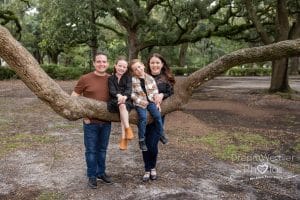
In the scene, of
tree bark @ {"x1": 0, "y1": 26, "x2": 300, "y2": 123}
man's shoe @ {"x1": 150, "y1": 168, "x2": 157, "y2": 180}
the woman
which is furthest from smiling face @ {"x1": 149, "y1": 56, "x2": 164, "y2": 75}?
man's shoe @ {"x1": 150, "y1": 168, "x2": 157, "y2": 180}

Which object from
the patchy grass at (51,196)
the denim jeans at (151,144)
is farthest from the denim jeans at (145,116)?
the patchy grass at (51,196)

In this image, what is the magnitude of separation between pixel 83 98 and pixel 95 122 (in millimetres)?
1085

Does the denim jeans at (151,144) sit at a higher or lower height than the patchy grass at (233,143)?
higher

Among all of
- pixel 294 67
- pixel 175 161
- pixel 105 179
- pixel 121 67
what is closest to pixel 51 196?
pixel 105 179

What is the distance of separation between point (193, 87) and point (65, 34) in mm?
21622

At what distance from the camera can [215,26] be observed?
23.5 meters

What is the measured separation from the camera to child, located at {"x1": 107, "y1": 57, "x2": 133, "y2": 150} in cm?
486

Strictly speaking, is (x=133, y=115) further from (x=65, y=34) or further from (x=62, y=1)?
(x=65, y=34)

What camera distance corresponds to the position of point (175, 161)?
288 inches

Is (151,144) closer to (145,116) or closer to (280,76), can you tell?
(145,116)

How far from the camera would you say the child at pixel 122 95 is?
4.86 meters

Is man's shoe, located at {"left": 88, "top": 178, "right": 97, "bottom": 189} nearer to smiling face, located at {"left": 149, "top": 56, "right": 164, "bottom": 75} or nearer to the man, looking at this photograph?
the man
